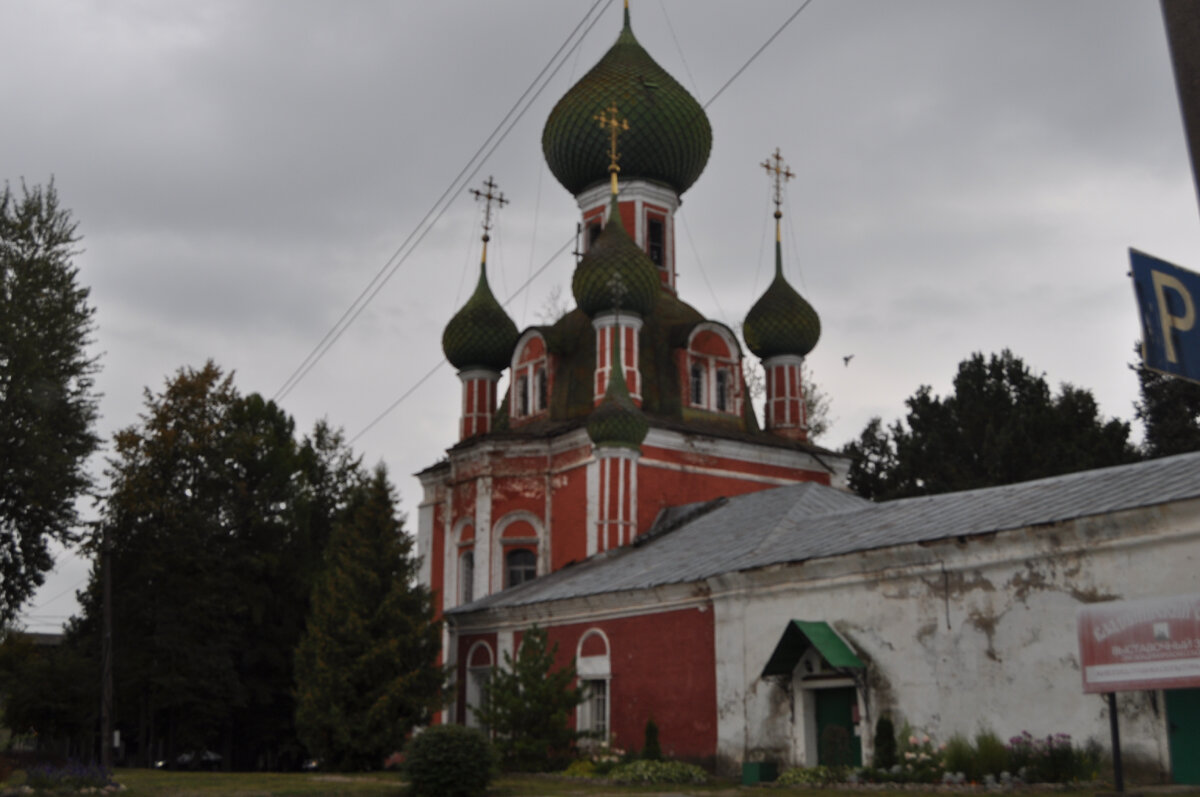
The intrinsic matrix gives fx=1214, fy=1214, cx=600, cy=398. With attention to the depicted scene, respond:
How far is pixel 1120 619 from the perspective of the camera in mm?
10719

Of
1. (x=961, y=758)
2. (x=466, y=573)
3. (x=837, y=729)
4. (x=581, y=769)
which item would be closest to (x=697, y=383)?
(x=466, y=573)

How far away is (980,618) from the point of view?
46.2 ft

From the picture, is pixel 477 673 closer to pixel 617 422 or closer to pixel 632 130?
pixel 617 422

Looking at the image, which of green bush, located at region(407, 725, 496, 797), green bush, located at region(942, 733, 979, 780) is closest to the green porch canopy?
green bush, located at region(942, 733, 979, 780)

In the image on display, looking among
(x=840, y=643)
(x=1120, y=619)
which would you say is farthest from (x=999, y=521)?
(x=1120, y=619)

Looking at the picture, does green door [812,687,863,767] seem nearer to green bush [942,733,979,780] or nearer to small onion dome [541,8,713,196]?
green bush [942,733,979,780]

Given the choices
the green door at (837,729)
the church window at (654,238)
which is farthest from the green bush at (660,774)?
the church window at (654,238)

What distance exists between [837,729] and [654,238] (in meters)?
18.8

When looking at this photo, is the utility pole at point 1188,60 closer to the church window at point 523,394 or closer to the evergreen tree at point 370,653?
the evergreen tree at point 370,653

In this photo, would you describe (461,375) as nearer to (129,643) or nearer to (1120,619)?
(129,643)

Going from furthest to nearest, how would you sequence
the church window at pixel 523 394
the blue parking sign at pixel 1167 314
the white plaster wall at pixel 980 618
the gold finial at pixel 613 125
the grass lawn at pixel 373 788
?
the gold finial at pixel 613 125, the church window at pixel 523 394, the grass lawn at pixel 373 788, the white plaster wall at pixel 980 618, the blue parking sign at pixel 1167 314

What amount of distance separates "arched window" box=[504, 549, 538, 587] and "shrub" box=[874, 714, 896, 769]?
1416 cm

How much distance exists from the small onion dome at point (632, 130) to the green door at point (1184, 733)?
22.2 meters

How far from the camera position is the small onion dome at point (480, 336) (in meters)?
32.2
